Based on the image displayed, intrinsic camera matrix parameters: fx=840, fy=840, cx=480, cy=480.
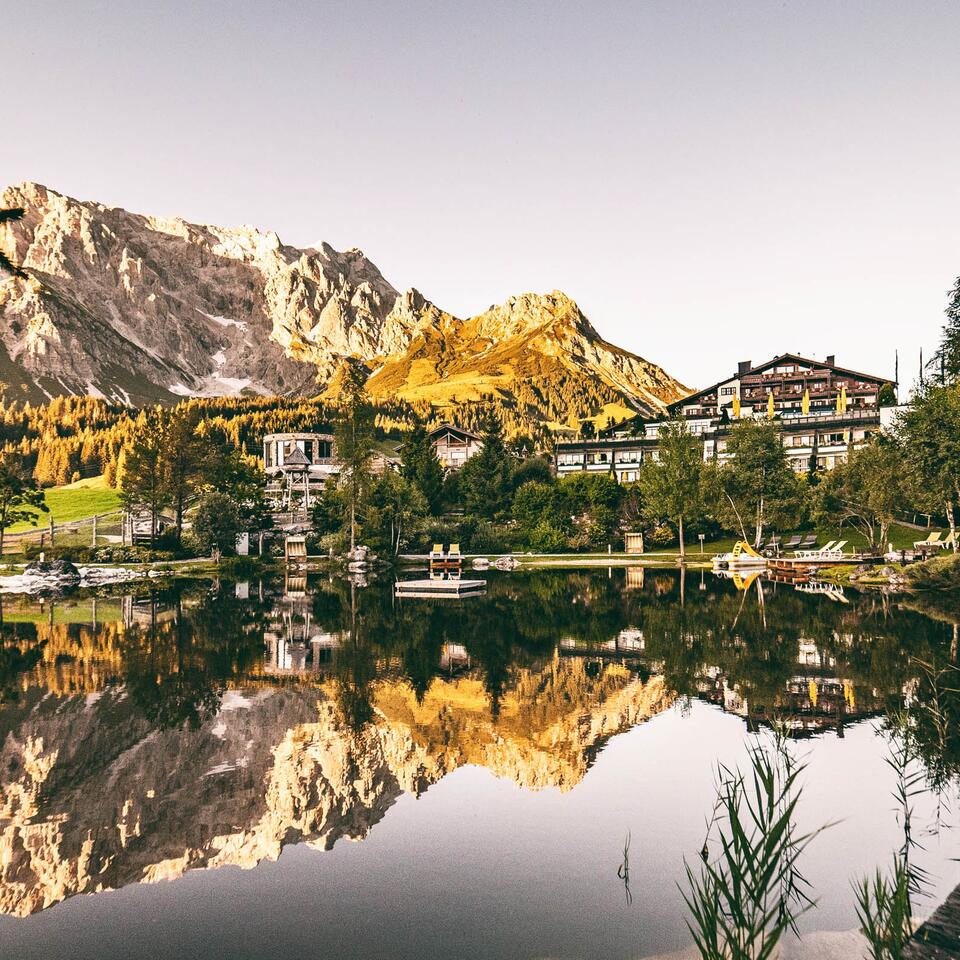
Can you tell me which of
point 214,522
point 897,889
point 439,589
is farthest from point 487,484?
point 897,889

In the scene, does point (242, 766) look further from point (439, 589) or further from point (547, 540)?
point (547, 540)

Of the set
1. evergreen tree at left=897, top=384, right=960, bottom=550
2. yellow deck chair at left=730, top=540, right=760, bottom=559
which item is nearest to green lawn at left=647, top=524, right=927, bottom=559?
yellow deck chair at left=730, top=540, right=760, bottom=559

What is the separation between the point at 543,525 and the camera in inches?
3898

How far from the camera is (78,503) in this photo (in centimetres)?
13438

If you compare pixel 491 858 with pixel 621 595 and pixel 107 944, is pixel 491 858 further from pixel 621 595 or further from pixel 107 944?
pixel 621 595

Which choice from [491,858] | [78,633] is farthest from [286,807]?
[78,633]

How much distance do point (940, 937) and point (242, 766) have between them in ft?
44.6

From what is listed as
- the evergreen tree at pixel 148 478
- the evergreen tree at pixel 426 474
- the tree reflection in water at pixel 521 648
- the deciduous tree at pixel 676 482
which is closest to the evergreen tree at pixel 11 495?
the evergreen tree at pixel 148 478

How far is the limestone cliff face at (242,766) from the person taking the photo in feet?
46.2

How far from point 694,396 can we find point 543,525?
186 feet

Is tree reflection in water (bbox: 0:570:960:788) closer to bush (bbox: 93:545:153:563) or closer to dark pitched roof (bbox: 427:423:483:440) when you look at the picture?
bush (bbox: 93:545:153:563)

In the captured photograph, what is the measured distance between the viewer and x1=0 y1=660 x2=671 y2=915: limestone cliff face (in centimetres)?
1409

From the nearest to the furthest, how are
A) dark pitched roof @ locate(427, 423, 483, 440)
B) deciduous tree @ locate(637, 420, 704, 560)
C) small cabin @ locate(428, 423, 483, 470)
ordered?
deciduous tree @ locate(637, 420, 704, 560) → small cabin @ locate(428, 423, 483, 470) → dark pitched roof @ locate(427, 423, 483, 440)

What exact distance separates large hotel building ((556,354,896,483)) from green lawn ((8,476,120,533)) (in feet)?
236
